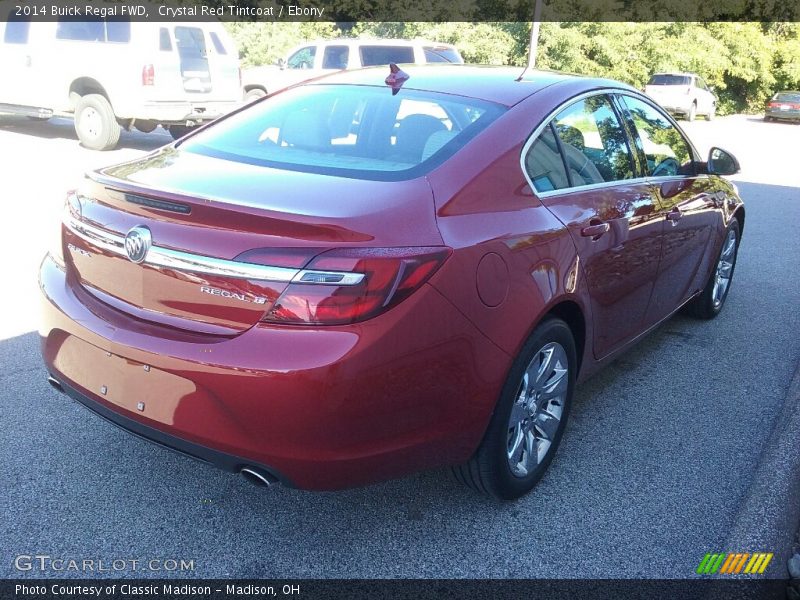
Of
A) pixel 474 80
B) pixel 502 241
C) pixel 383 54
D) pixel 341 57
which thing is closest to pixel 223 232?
pixel 502 241

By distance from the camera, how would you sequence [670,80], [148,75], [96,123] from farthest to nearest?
[670,80] < [96,123] < [148,75]

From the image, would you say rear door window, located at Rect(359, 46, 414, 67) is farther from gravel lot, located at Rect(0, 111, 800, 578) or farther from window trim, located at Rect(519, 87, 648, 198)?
gravel lot, located at Rect(0, 111, 800, 578)

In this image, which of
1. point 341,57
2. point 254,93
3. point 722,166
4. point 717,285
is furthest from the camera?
point 254,93

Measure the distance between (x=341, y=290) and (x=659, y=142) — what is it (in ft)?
9.21

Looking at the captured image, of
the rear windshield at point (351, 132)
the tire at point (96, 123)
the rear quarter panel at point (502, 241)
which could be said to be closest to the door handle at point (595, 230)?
the rear quarter panel at point (502, 241)

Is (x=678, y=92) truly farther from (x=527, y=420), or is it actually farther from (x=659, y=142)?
(x=527, y=420)

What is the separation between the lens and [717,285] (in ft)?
17.8

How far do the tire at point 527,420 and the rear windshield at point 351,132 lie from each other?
84 centimetres

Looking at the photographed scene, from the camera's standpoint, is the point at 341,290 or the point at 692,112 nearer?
the point at 341,290

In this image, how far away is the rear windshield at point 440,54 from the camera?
13.4 metres

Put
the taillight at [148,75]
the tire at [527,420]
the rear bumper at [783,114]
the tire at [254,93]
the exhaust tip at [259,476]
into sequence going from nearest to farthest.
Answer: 1. the exhaust tip at [259,476]
2. the tire at [527,420]
3. the taillight at [148,75]
4. the tire at [254,93]
5. the rear bumper at [783,114]

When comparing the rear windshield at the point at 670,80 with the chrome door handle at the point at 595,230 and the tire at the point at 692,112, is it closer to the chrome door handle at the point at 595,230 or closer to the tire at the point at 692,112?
the tire at the point at 692,112

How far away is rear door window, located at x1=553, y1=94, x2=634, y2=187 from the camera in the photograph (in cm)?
331

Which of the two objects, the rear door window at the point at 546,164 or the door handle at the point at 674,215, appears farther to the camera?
the door handle at the point at 674,215
